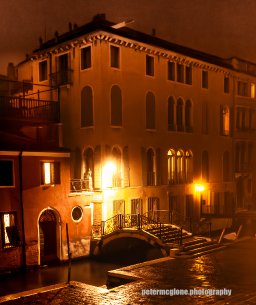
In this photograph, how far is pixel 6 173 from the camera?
22.9 m

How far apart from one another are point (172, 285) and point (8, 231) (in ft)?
30.8

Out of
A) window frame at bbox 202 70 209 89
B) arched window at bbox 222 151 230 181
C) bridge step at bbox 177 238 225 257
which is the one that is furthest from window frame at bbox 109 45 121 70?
arched window at bbox 222 151 230 181

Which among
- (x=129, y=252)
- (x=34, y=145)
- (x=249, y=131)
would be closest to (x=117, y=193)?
(x=129, y=252)

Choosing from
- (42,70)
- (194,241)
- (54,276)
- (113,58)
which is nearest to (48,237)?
(54,276)

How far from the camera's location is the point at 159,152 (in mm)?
30203

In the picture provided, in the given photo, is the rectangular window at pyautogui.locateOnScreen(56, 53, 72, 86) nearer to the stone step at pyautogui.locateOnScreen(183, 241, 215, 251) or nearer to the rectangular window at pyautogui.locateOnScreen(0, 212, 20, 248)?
the rectangular window at pyautogui.locateOnScreen(0, 212, 20, 248)

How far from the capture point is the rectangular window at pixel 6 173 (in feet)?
74.7

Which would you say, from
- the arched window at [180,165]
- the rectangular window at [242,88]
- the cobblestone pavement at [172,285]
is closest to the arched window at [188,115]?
the arched window at [180,165]

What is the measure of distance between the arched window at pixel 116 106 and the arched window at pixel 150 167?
3.31 m

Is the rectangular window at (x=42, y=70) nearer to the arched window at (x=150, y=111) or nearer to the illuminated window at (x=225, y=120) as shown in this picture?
the arched window at (x=150, y=111)

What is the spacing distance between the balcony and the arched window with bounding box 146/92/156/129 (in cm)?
508

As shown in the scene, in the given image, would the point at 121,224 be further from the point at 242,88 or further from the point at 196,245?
the point at 242,88

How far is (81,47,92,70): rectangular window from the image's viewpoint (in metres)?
27.2

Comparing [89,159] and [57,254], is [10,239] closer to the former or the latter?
[57,254]
